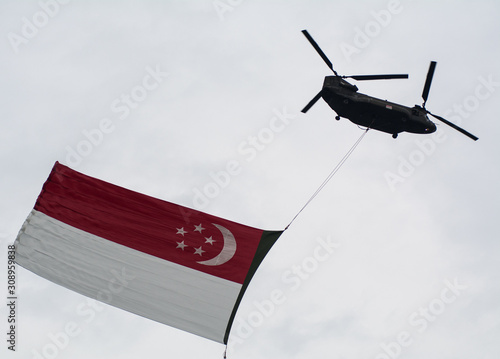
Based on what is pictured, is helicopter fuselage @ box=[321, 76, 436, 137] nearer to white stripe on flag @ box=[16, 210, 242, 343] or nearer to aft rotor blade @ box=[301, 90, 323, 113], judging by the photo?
aft rotor blade @ box=[301, 90, 323, 113]

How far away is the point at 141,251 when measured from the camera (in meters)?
17.0

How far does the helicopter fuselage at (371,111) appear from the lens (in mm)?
26141

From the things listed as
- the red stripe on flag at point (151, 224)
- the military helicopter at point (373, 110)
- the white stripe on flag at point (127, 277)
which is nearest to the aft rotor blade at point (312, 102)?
the military helicopter at point (373, 110)

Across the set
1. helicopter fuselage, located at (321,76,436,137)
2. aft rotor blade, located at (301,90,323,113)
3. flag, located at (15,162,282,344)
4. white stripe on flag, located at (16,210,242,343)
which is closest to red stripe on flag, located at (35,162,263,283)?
flag, located at (15,162,282,344)

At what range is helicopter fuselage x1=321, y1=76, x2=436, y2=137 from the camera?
2614cm

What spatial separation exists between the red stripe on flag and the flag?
0.09 feet

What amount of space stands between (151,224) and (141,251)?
77 cm

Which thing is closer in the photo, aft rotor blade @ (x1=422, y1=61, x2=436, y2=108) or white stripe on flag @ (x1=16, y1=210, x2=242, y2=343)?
white stripe on flag @ (x1=16, y1=210, x2=242, y2=343)

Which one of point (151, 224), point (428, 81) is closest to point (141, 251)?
point (151, 224)

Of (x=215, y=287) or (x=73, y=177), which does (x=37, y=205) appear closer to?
(x=73, y=177)

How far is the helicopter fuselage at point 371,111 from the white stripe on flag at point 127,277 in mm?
11845

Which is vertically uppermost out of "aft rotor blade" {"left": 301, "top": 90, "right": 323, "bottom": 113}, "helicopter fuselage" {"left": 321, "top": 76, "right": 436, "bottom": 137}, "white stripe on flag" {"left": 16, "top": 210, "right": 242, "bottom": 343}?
"helicopter fuselage" {"left": 321, "top": 76, "right": 436, "bottom": 137}

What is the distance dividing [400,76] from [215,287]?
11842mm

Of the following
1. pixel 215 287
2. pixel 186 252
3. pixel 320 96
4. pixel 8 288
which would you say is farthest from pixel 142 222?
pixel 320 96
